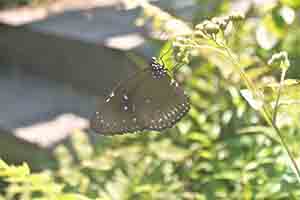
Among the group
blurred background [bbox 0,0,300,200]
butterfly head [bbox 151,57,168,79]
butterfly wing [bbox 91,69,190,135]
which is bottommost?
butterfly wing [bbox 91,69,190,135]

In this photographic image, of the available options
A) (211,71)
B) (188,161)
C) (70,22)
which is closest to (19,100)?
(70,22)

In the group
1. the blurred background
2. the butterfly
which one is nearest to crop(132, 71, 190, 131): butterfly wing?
the butterfly

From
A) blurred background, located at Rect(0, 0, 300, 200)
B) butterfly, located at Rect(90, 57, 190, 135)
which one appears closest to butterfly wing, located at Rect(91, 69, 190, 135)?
butterfly, located at Rect(90, 57, 190, 135)

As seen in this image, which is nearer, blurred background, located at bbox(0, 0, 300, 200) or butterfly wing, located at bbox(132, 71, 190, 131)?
butterfly wing, located at bbox(132, 71, 190, 131)

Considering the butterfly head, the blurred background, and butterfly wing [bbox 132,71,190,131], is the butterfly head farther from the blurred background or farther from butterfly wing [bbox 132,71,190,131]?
the blurred background

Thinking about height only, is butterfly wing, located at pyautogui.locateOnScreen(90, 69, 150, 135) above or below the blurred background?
below

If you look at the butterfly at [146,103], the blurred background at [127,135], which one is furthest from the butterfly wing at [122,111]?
the blurred background at [127,135]

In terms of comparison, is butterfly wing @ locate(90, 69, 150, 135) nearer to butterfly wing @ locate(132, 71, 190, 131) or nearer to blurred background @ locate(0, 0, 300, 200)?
butterfly wing @ locate(132, 71, 190, 131)
